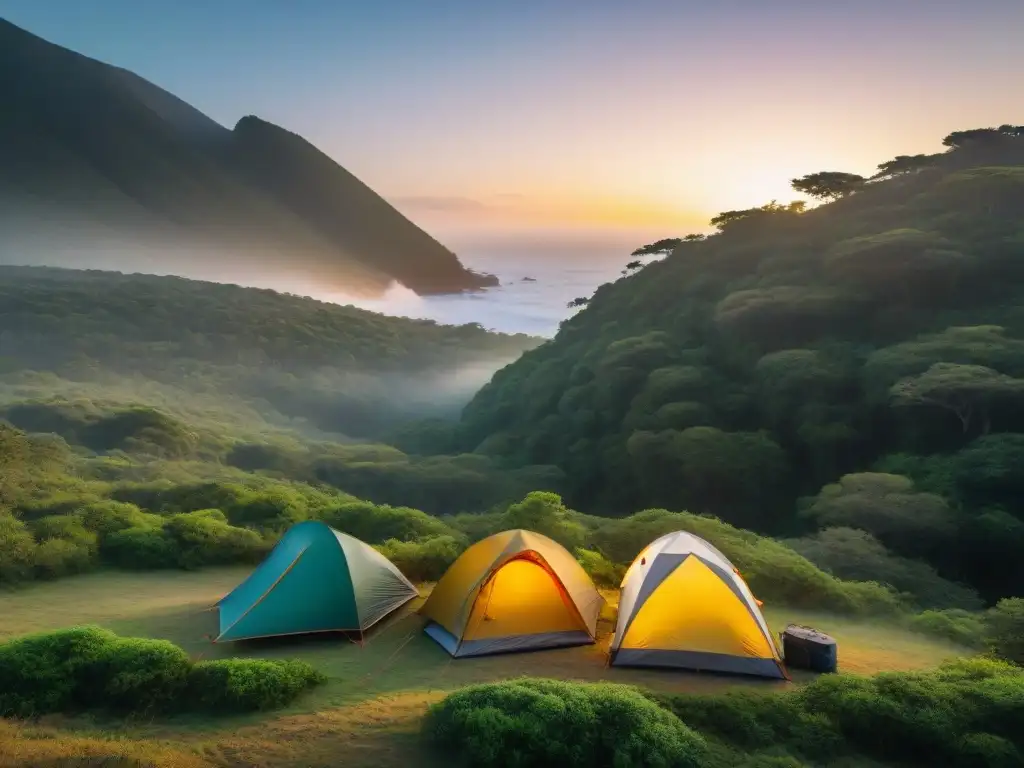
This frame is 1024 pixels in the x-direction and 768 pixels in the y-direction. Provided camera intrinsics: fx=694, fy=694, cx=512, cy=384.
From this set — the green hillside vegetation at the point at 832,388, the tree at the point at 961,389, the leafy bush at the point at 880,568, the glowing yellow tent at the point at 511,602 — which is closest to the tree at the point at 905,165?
the green hillside vegetation at the point at 832,388

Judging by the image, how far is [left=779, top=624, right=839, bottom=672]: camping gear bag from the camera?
33.5ft

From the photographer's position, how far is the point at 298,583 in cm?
1129

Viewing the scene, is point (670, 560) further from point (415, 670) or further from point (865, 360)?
point (865, 360)

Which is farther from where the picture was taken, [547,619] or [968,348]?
[968,348]

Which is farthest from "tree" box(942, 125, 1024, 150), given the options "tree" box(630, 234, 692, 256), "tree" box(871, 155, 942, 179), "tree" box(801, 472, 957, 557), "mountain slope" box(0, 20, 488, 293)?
"mountain slope" box(0, 20, 488, 293)

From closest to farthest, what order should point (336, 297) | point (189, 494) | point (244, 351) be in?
point (189, 494) → point (244, 351) → point (336, 297)

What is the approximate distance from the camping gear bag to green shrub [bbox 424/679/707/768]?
3648 mm

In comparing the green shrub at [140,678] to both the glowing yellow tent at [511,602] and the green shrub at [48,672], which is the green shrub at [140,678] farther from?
the glowing yellow tent at [511,602]

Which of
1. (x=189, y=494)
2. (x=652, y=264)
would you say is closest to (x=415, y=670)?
(x=189, y=494)

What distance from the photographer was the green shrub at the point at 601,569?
1527 centimetres

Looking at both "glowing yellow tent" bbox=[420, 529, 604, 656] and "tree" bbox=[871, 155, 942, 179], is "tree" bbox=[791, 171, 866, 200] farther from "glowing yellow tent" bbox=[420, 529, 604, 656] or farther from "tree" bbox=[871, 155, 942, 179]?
"glowing yellow tent" bbox=[420, 529, 604, 656]

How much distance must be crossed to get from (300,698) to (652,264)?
173 ft

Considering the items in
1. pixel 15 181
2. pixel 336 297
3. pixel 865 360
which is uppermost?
pixel 15 181

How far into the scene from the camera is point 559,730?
23.3ft
